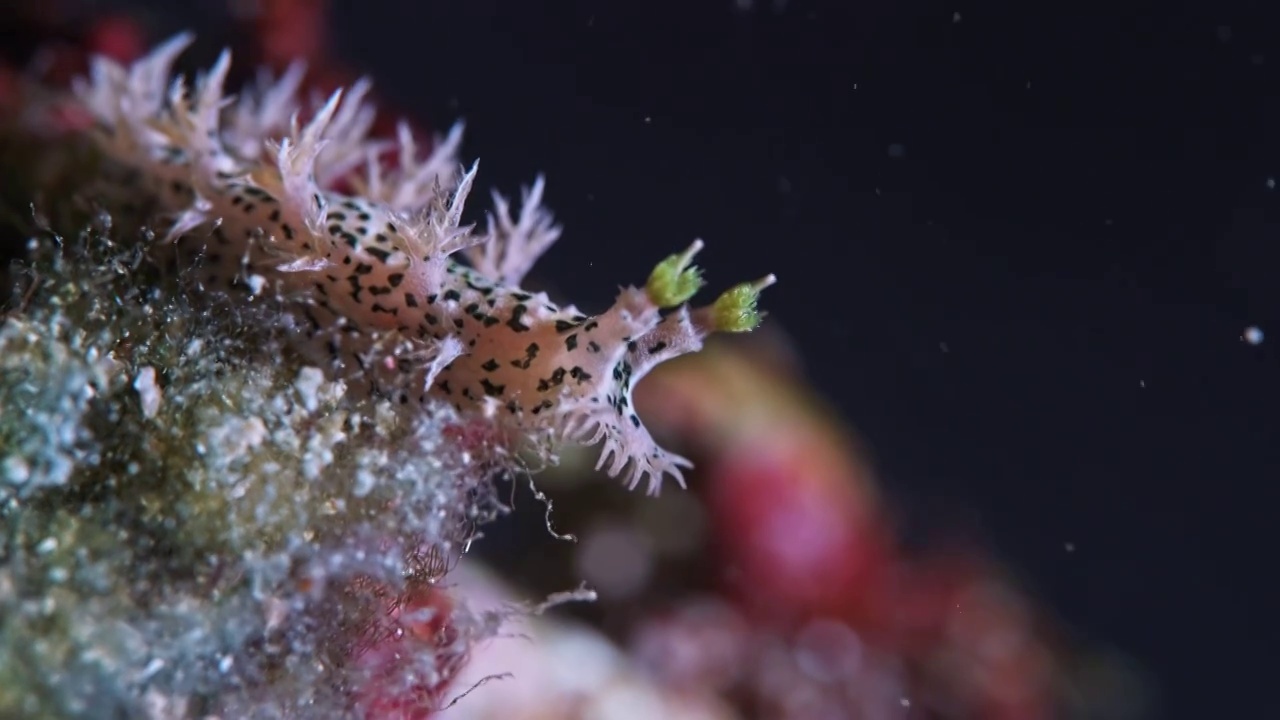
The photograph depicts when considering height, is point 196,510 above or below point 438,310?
below

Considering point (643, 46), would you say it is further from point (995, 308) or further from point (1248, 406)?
point (1248, 406)

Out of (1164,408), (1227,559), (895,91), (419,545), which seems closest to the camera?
(419,545)

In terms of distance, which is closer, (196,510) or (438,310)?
(196,510)

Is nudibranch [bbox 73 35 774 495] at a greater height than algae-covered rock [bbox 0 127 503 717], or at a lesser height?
greater

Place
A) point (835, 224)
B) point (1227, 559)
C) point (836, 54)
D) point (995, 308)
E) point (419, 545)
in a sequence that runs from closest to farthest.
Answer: point (419, 545), point (836, 54), point (835, 224), point (995, 308), point (1227, 559)

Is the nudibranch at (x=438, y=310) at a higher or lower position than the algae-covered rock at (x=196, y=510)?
higher

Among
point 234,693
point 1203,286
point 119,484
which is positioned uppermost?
point 1203,286

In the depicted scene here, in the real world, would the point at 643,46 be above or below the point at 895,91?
below

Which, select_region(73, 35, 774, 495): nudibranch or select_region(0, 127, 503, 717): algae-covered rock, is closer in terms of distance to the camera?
select_region(0, 127, 503, 717): algae-covered rock

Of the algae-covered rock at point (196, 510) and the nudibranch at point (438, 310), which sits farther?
the nudibranch at point (438, 310)

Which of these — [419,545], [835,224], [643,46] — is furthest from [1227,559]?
[419,545]

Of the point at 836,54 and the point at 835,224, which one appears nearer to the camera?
the point at 836,54
